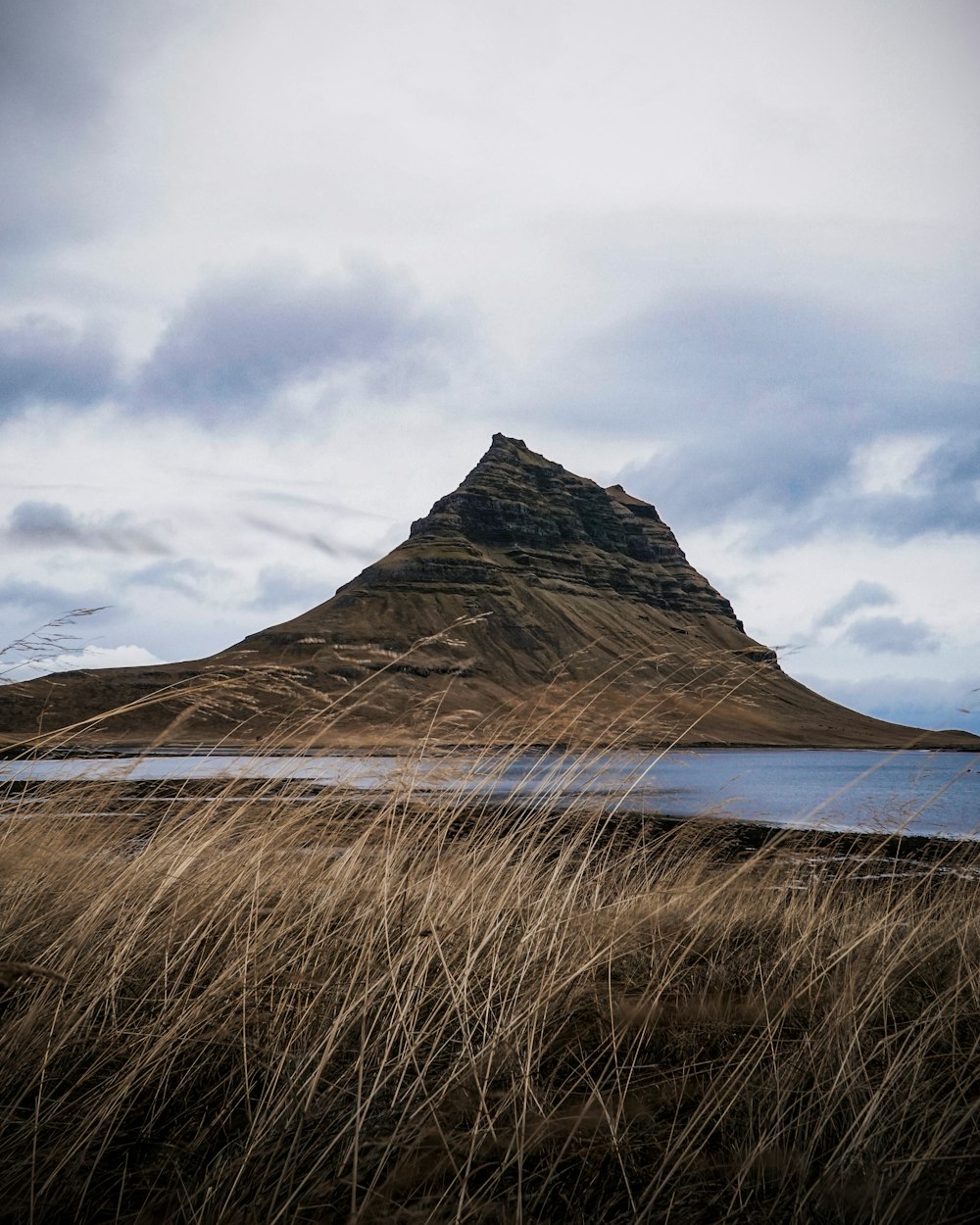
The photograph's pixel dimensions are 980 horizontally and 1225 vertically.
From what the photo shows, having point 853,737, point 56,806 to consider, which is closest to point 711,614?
point 853,737

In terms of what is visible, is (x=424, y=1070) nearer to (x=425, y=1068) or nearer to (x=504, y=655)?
(x=425, y=1068)

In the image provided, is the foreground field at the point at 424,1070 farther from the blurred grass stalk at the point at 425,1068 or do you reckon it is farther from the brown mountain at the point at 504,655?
the brown mountain at the point at 504,655

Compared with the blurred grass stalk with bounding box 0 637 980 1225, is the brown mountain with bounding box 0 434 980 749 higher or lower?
higher

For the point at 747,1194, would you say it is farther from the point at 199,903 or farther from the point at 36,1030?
the point at 199,903

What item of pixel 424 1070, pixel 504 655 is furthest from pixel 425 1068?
pixel 504 655

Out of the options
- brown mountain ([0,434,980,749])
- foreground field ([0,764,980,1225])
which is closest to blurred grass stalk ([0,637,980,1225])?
foreground field ([0,764,980,1225])

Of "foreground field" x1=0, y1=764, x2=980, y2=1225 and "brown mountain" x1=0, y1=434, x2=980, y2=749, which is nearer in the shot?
"foreground field" x1=0, y1=764, x2=980, y2=1225

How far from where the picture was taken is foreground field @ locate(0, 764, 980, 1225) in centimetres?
148

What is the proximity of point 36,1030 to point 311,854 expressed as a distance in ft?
5.73

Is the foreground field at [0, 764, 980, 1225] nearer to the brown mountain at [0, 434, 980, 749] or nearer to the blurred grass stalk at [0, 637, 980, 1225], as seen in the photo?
the blurred grass stalk at [0, 637, 980, 1225]

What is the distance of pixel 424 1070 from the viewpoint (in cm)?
166

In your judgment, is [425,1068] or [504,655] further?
[504,655]

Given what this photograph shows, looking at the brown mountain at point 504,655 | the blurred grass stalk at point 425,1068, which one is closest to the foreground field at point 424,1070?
the blurred grass stalk at point 425,1068

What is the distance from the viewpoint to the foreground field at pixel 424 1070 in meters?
1.48
